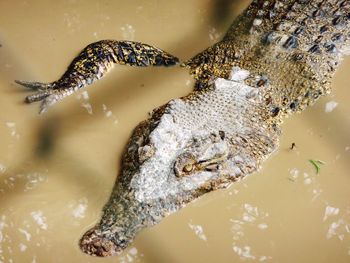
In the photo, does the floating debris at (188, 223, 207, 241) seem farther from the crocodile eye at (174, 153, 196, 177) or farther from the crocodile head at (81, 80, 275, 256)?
the crocodile eye at (174, 153, 196, 177)

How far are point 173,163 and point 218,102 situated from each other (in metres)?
0.87

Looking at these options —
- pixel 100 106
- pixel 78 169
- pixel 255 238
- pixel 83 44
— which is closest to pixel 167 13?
pixel 83 44

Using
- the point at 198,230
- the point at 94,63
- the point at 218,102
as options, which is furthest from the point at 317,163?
the point at 94,63

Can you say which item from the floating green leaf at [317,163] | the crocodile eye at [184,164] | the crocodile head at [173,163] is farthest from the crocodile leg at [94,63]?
the floating green leaf at [317,163]

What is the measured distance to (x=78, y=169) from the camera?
11.5 feet

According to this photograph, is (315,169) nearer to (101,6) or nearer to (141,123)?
(141,123)

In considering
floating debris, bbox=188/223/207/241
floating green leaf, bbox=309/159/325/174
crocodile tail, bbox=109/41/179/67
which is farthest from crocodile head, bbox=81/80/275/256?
crocodile tail, bbox=109/41/179/67

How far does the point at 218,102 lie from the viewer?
3939 millimetres

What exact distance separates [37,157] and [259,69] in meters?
2.07

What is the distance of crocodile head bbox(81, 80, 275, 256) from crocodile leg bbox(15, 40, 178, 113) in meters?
0.69

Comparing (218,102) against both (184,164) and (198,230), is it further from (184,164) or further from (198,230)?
(198,230)

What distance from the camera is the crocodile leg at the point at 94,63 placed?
3.94 m

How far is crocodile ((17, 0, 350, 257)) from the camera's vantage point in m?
3.29

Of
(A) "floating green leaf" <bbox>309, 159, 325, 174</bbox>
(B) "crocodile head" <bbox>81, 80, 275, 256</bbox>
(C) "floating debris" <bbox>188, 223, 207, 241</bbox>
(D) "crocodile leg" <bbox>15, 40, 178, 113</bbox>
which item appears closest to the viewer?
(B) "crocodile head" <bbox>81, 80, 275, 256</bbox>
